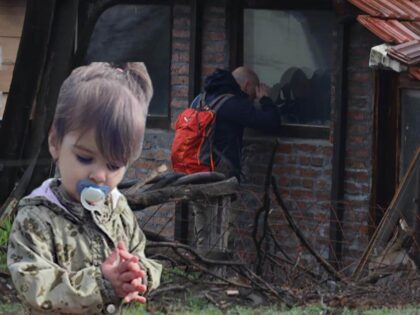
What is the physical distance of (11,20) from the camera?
11188 mm

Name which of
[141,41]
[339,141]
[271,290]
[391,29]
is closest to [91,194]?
[271,290]

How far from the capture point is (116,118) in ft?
12.4

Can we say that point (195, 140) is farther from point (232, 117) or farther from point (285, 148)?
point (285, 148)

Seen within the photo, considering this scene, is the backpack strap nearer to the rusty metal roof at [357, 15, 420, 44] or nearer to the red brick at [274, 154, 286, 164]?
the red brick at [274, 154, 286, 164]

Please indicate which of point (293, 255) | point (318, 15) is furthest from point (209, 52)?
point (293, 255)

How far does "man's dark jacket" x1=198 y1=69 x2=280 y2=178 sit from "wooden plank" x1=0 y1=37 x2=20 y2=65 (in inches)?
86.9

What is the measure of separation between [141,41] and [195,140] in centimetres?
170

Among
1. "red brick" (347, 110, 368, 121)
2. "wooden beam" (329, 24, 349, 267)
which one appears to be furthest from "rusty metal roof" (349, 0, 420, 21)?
"red brick" (347, 110, 368, 121)

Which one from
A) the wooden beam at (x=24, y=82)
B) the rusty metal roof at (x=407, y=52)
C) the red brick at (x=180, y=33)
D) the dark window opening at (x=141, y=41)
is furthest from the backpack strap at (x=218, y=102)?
the rusty metal roof at (x=407, y=52)

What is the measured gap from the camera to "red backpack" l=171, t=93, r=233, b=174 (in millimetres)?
9445

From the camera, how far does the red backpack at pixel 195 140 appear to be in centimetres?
945

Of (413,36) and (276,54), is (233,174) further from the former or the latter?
(413,36)

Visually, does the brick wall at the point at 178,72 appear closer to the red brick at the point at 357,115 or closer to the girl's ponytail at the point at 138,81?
the red brick at the point at 357,115

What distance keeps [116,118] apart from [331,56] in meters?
6.27
